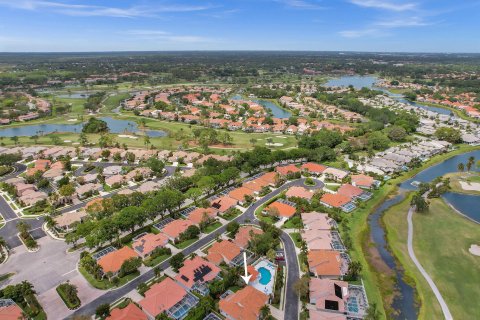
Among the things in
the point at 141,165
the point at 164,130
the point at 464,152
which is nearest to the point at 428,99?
the point at 464,152

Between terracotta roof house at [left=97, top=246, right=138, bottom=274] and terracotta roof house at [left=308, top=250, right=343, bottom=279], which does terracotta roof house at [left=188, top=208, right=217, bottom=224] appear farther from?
terracotta roof house at [left=308, top=250, right=343, bottom=279]

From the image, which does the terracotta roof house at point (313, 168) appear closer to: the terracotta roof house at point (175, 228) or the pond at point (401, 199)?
the pond at point (401, 199)

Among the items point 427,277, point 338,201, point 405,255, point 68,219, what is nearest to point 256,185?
point 338,201

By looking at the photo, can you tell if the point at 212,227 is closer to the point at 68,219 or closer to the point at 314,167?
the point at 68,219

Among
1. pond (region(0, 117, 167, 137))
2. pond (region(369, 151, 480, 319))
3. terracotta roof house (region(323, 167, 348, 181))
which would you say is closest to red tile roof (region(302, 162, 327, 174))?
terracotta roof house (region(323, 167, 348, 181))

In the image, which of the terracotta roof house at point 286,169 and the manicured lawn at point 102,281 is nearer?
the manicured lawn at point 102,281

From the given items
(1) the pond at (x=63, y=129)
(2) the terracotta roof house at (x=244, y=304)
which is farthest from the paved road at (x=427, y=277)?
(1) the pond at (x=63, y=129)
